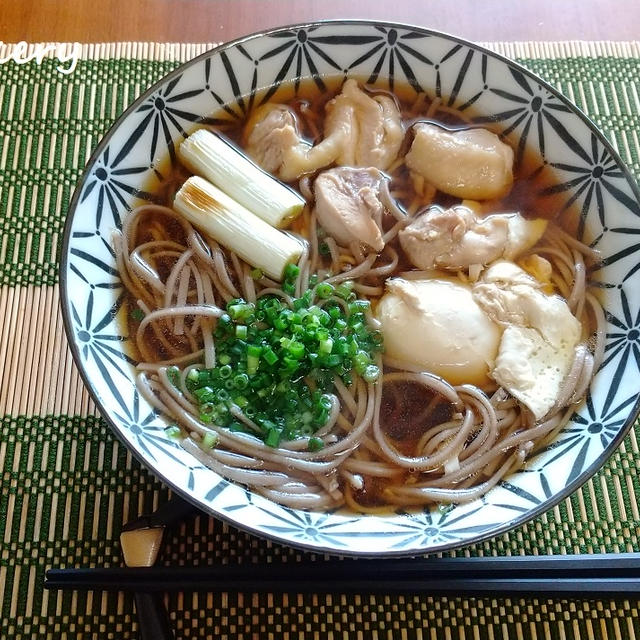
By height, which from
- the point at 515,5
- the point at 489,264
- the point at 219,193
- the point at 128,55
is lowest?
the point at 489,264

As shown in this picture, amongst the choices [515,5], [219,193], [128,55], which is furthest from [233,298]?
[515,5]

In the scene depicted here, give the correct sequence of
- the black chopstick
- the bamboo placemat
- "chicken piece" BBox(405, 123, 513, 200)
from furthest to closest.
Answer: "chicken piece" BBox(405, 123, 513, 200) < the bamboo placemat < the black chopstick

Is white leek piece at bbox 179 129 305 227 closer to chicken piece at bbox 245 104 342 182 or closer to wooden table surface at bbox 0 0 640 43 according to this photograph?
chicken piece at bbox 245 104 342 182

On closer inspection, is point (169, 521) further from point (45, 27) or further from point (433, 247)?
point (45, 27)

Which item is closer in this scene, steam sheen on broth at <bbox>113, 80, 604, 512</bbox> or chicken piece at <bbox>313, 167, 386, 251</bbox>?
steam sheen on broth at <bbox>113, 80, 604, 512</bbox>

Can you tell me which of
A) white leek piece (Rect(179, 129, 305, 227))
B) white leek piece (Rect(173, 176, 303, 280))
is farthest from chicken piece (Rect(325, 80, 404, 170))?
white leek piece (Rect(173, 176, 303, 280))

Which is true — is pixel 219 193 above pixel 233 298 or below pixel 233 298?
above

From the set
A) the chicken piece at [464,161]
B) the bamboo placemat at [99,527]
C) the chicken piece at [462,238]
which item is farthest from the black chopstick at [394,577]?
the chicken piece at [464,161]

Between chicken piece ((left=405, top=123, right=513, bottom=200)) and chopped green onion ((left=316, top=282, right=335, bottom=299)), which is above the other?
chicken piece ((left=405, top=123, right=513, bottom=200))
